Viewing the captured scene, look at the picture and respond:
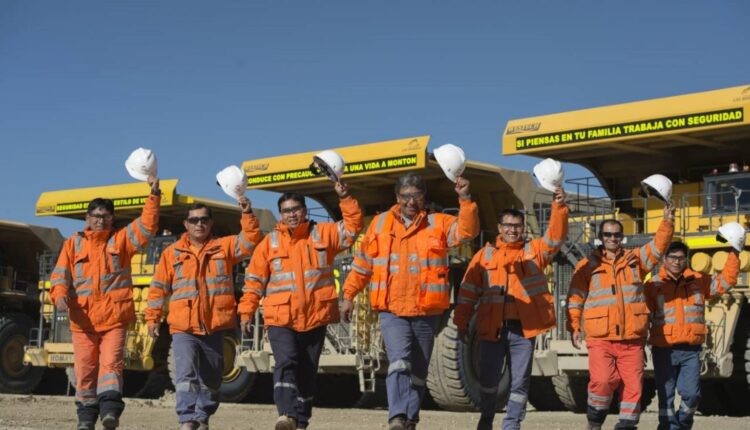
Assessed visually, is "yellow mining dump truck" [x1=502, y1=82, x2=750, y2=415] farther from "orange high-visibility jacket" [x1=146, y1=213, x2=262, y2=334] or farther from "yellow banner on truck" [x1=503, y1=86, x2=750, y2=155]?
"orange high-visibility jacket" [x1=146, y1=213, x2=262, y2=334]

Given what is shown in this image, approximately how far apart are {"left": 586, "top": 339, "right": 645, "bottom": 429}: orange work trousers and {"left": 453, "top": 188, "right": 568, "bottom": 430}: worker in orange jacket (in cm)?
67

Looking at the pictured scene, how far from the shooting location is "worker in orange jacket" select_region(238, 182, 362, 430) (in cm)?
834

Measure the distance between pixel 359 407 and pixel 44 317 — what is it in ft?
19.1

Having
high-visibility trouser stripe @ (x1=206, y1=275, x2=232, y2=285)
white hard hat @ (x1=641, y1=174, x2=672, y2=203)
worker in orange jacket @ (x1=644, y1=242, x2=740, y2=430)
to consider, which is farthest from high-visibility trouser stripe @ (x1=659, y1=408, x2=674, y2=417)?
high-visibility trouser stripe @ (x1=206, y1=275, x2=232, y2=285)

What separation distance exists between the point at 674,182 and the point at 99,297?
740 cm

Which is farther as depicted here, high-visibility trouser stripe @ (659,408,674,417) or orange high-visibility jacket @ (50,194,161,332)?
high-visibility trouser stripe @ (659,408,674,417)

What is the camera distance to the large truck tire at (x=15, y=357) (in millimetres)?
20688

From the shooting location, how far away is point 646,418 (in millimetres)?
13516

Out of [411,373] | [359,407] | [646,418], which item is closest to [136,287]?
[359,407]

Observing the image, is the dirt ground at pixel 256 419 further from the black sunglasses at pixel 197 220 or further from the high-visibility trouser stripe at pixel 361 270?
the high-visibility trouser stripe at pixel 361 270

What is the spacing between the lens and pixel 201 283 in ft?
29.2

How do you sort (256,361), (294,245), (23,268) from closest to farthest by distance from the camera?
(294,245), (256,361), (23,268)

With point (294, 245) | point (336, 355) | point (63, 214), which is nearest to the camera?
point (294, 245)

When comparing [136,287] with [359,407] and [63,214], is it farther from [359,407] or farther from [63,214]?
[359,407]
